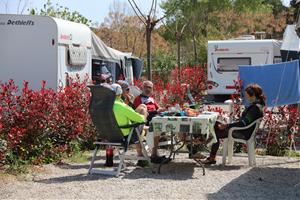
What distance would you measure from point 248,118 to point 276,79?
10.5 feet

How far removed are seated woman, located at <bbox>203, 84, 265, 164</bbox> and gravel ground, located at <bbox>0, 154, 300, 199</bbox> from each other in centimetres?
41

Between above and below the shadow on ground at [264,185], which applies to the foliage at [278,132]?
above

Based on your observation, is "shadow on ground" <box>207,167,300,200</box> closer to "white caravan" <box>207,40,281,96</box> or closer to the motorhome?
the motorhome

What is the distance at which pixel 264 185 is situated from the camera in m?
6.84

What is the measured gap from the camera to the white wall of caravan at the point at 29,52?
1006cm

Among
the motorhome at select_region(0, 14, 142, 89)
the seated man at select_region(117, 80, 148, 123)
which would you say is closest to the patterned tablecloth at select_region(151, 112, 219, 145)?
the seated man at select_region(117, 80, 148, 123)

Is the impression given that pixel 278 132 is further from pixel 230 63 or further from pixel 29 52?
pixel 230 63

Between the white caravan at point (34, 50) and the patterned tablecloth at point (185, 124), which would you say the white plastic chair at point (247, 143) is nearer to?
the patterned tablecloth at point (185, 124)

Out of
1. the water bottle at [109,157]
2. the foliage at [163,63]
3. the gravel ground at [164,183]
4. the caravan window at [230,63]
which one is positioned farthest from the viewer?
the foliage at [163,63]

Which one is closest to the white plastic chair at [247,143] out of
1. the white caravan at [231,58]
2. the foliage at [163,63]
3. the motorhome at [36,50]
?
the motorhome at [36,50]

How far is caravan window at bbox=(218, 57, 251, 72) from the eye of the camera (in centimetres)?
1992

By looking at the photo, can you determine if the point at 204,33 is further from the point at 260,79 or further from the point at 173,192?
the point at 173,192

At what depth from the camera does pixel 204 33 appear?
3466 centimetres

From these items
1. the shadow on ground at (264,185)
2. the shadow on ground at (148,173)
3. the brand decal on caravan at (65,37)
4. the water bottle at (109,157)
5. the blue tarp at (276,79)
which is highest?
the brand decal on caravan at (65,37)
